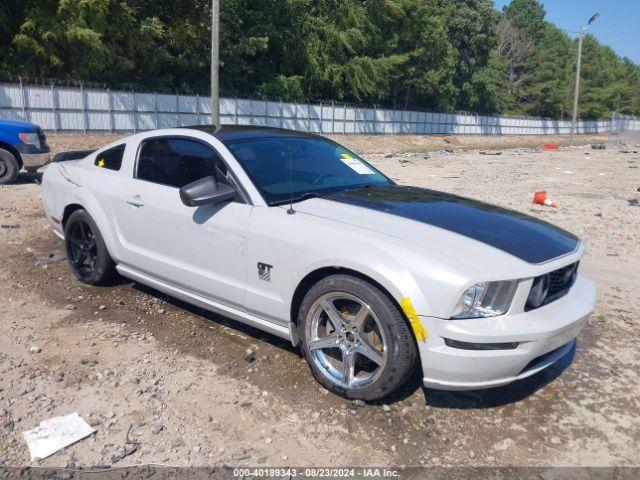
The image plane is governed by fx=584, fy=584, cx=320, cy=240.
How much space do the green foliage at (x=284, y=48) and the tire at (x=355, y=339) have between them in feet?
84.4

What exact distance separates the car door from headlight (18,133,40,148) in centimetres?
707

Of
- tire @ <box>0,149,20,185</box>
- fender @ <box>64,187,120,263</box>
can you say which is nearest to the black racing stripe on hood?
fender @ <box>64,187,120,263</box>

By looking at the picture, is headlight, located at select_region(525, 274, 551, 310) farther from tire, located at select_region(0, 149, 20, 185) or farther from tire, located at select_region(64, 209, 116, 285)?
tire, located at select_region(0, 149, 20, 185)

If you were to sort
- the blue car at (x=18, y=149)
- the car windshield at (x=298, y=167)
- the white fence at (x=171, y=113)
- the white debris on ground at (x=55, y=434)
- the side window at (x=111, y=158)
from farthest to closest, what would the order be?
the white fence at (x=171, y=113), the blue car at (x=18, y=149), the side window at (x=111, y=158), the car windshield at (x=298, y=167), the white debris on ground at (x=55, y=434)

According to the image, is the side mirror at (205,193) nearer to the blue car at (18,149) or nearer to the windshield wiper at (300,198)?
the windshield wiper at (300,198)

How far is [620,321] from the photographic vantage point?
16.1 ft

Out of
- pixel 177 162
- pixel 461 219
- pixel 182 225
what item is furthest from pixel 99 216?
pixel 461 219

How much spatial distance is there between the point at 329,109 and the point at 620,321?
111 ft

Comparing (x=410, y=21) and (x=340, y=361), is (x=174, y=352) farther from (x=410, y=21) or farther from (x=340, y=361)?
(x=410, y=21)

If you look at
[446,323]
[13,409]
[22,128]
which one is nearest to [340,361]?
[446,323]

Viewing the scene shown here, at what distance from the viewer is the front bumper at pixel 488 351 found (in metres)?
2.98

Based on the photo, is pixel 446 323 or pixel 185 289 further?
pixel 185 289

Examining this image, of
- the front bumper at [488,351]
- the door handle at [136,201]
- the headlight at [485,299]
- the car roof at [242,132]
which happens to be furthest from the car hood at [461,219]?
the door handle at [136,201]

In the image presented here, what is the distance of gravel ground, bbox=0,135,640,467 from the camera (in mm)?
2998
